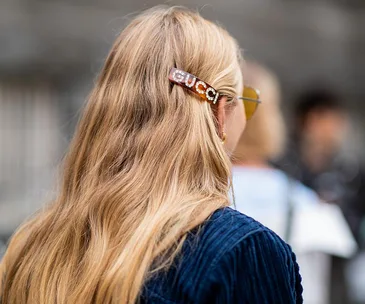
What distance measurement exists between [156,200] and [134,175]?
0.10 metres

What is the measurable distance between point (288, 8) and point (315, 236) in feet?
32.5

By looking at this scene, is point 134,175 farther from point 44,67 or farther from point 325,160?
point 44,67

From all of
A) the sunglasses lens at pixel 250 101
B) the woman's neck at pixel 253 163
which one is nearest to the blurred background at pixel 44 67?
the woman's neck at pixel 253 163

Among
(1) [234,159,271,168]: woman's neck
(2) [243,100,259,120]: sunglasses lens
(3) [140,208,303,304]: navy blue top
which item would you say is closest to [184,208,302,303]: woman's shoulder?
(3) [140,208,303,304]: navy blue top

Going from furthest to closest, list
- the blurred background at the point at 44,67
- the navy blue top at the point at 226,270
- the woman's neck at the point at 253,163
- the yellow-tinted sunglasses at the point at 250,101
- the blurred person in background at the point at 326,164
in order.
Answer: the blurred background at the point at 44,67 → the blurred person in background at the point at 326,164 → the woman's neck at the point at 253,163 → the yellow-tinted sunglasses at the point at 250,101 → the navy blue top at the point at 226,270

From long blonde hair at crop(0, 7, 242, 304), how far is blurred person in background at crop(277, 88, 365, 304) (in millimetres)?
2969

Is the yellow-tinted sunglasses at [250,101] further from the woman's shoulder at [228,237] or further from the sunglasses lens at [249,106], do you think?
the woman's shoulder at [228,237]

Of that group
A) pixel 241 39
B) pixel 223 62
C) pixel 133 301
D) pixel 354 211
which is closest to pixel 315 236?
pixel 354 211

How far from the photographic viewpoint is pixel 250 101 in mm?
2250

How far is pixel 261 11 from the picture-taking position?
12641 millimetres

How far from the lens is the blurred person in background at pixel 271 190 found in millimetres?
3373

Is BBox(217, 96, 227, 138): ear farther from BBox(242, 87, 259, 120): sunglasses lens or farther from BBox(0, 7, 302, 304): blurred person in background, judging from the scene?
Result: BBox(242, 87, 259, 120): sunglasses lens

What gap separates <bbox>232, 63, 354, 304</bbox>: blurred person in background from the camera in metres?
3.37

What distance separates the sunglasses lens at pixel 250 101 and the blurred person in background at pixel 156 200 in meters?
0.16
